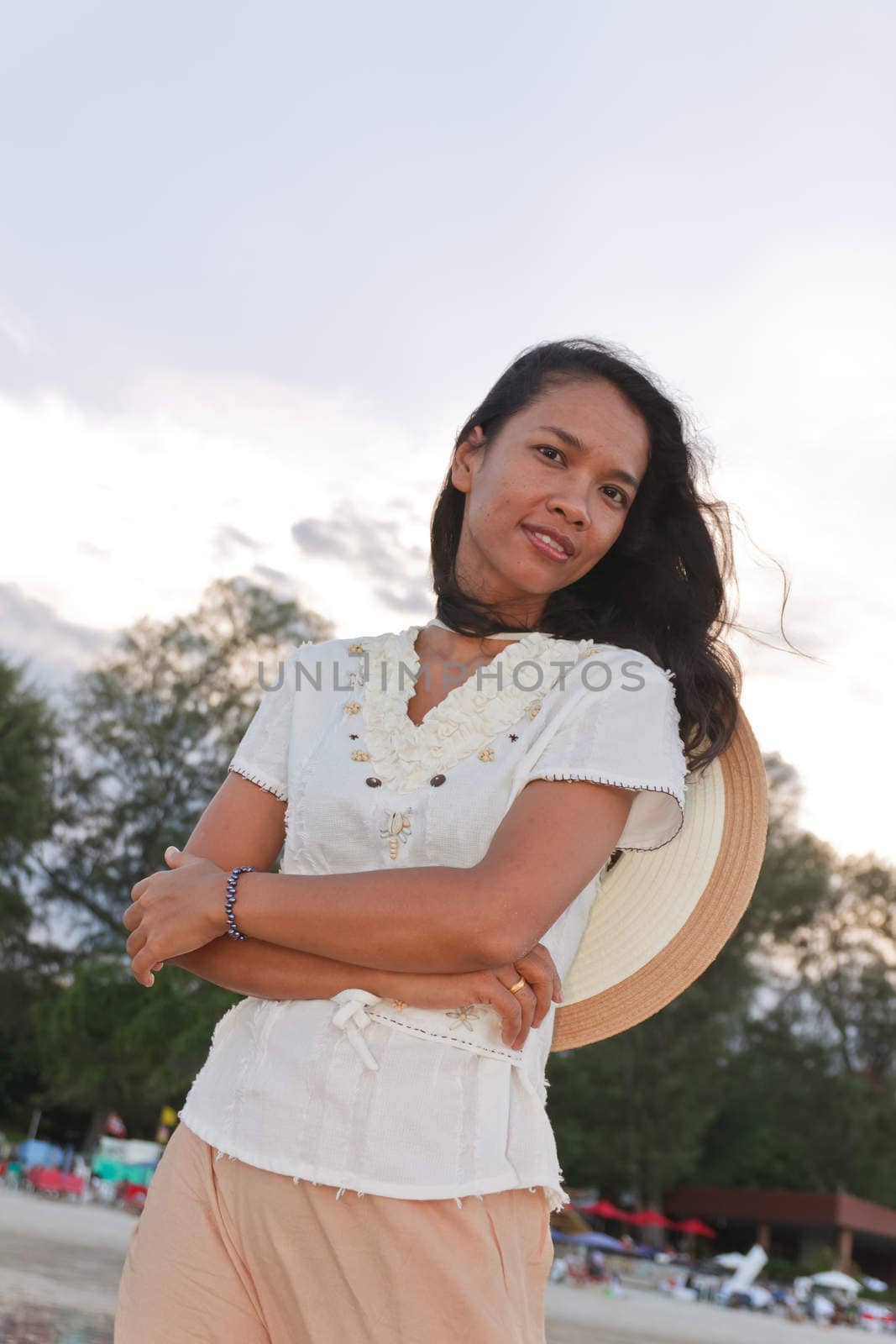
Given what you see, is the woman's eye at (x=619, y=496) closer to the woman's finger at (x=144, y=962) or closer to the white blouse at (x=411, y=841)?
the white blouse at (x=411, y=841)

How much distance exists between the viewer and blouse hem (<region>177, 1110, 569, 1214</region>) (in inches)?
63.6

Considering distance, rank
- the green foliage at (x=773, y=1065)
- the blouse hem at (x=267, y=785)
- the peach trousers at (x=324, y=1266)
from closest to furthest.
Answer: the peach trousers at (x=324, y=1266) → the blouse hem at (x=267, y=785) → the green foliage at (x=773, y=1065)

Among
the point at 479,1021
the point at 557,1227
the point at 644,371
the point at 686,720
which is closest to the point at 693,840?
the point at 686,720

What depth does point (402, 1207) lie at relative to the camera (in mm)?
1617

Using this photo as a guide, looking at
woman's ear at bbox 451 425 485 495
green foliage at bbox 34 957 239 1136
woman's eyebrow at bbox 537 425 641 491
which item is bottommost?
green foliage at bbox 34 957 239 1136

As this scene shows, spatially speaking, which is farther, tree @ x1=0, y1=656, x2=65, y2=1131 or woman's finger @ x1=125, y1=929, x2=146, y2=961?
tree @ x1=0, y1=656, x2=65, y2=1131

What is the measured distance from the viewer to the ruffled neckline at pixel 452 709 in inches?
78.8

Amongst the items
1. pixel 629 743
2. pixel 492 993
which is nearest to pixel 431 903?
pixel 492 993

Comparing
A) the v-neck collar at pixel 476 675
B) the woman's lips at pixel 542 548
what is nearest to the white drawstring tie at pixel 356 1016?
the v-neck collar at pixel 476 675

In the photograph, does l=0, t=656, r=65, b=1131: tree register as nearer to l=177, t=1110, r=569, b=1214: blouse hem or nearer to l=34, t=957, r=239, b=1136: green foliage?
l=34, t=957, r=239, b=1136: green foliage

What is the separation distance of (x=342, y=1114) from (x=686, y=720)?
85 cm

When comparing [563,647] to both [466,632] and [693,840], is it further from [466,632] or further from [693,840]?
[693,840]

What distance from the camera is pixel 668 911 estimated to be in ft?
7.26

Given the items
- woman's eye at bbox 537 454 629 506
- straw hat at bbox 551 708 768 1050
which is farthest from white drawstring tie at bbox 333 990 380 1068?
woman's eye at bbox 537 454 629 506
